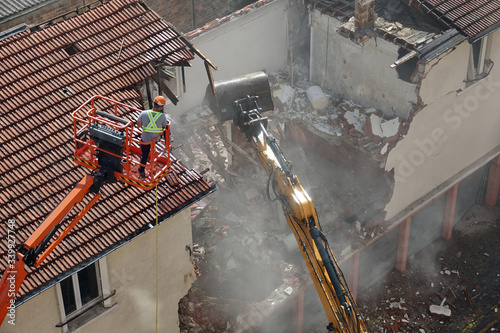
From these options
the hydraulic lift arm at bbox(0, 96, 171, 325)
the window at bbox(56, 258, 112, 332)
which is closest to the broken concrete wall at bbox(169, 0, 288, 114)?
the window at bbox(56, 258, 112, 332)

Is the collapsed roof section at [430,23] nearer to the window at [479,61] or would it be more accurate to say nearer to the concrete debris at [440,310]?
the window at [479,61]

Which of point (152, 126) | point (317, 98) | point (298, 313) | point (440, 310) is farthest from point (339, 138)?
point (152, 126)

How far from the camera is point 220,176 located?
23.2 meters

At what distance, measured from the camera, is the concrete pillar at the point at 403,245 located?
24641mm

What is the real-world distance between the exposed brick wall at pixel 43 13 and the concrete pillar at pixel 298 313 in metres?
11.2

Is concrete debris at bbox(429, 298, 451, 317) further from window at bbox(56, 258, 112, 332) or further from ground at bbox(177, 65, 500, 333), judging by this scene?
window at bbox(56, 258, 112, 332)

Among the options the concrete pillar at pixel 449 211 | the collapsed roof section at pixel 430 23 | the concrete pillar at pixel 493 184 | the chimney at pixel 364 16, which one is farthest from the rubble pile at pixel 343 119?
the concrete pillar at pixel 493 184

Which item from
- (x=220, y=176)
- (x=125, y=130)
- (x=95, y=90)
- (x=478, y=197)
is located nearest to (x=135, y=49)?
(x=95, y=90)

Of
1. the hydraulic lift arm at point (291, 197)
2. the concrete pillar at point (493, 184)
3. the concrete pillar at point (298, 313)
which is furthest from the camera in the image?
the concrete pillar at point (493, 184)

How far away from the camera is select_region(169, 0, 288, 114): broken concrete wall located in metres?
24.2

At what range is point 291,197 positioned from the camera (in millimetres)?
17359

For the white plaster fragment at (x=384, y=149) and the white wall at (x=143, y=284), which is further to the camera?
the white plaster fragment at (x=384, y=149)

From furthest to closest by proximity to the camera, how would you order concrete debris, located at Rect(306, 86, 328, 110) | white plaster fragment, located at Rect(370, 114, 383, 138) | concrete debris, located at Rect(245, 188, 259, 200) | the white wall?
concrete debris, located at Rect(306, 86, 328, 110), concrete debris, located at Rect(245, 188, 259, 200), white plaster fragment, located at Rect(370, 114, 383, 138), the white wall

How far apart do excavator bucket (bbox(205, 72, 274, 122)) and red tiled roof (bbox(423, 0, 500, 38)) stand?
528 centimetres
